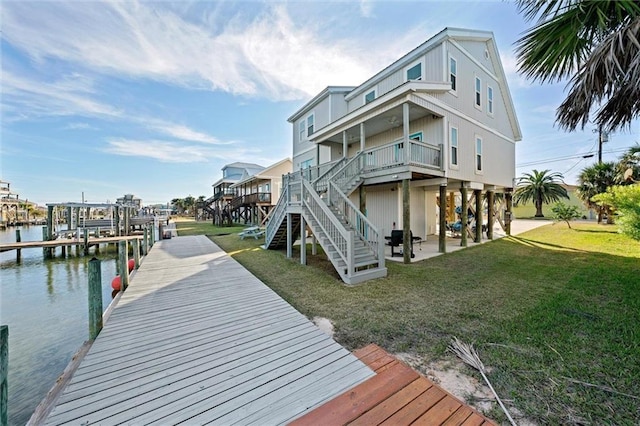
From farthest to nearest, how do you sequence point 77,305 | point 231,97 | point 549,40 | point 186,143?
1. point 186,143
2. point 231,97
3. point 77,305
4. point 549,40

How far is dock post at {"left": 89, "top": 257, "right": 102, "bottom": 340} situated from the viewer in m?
3.83

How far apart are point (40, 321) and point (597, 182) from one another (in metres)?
31.7

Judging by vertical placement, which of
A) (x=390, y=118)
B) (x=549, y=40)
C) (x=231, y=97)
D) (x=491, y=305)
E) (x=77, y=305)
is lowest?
(x=77, y=305)

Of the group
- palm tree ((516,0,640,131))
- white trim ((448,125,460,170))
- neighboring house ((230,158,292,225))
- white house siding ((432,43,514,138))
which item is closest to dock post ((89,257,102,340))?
palm tree ((516,0,640,131))

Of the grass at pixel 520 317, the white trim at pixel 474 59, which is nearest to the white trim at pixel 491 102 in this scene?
the white trim at pixel 474 59

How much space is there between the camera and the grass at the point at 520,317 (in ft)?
8.52

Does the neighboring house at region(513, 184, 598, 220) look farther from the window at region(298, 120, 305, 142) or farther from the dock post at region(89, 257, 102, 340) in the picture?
the dock post at region(89, 257, 102, 340)

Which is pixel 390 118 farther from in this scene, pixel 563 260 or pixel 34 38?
pixel 34 38

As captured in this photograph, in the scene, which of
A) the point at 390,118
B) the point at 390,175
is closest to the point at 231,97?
the point at 390,118

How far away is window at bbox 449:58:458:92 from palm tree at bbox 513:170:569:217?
85.4ft

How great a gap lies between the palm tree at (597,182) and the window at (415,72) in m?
18.3

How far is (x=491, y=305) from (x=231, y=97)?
55.4ft

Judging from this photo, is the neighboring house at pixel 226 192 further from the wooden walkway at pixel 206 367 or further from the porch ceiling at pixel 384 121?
the wooden walkway at pixel 206 367

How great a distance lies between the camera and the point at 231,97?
1566 cm
